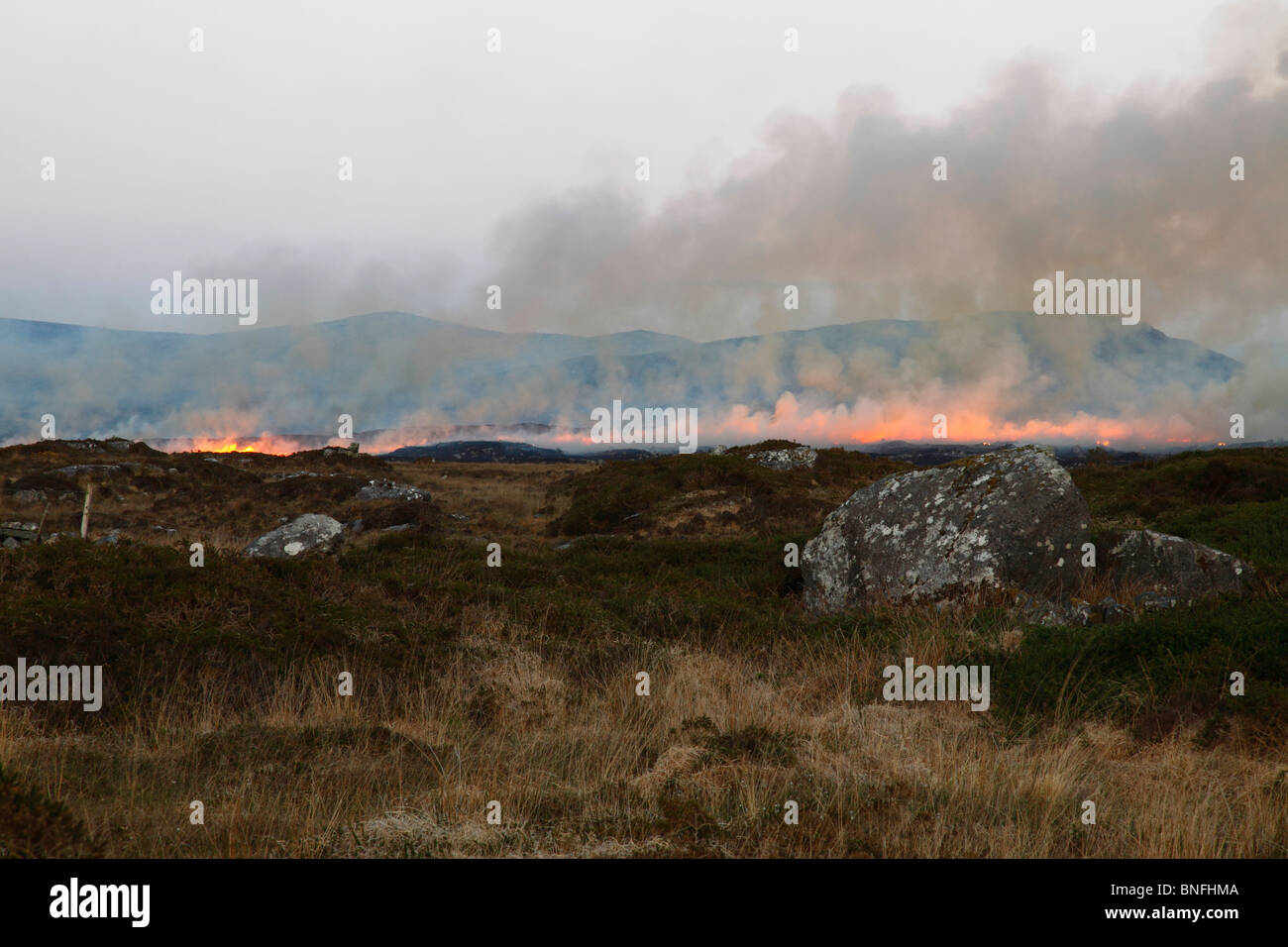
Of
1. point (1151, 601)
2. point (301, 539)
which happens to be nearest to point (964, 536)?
point (1151, 601)

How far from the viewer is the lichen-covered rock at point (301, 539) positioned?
16.5 meters

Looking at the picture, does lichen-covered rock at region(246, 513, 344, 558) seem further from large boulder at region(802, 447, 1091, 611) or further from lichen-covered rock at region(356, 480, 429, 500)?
lichen-covered rock at region(356, 480, 429, 500)

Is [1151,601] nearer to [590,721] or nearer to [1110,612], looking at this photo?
[1110,612]

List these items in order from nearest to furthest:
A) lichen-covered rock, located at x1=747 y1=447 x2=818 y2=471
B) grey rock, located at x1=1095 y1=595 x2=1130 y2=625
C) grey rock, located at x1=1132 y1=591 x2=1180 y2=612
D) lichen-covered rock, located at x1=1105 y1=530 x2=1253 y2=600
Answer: grey rock, located at x1=1095 y1=595 x2=1130 y2=625
grey rock, located at x1=1132 y1=591 x2=1180 y2=612
lichen-covered rock, located at x1=1105 y1=530 x2=1253 y2=600
lichen-covered rock, located at x1=747 y1=447 x2=818 y2=471

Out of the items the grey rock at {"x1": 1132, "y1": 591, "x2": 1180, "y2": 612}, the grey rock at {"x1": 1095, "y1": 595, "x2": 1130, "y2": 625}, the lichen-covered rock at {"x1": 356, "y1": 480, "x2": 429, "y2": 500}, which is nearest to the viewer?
the grey rock at {"x1": 1095, "y1": 595, "x2": 1130, "y2": 625}

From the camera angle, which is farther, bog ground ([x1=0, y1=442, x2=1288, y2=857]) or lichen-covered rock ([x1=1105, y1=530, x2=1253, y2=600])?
lichen-covered rock ([x1=1105, y1=530, x2=1253, y2=600])

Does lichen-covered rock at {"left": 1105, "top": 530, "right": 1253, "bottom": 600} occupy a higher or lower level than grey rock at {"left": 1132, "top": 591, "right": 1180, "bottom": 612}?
higher

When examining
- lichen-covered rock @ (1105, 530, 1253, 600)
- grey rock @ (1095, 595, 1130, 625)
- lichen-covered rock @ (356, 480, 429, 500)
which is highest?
lichen-covered rock @ (356, 480, 429, 500)

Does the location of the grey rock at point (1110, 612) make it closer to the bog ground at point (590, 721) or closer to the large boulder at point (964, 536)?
the large boulder at point (964, 536)

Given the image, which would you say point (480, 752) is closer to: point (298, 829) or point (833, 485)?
point (298, 829)

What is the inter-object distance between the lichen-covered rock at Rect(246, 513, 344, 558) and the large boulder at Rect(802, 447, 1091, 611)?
10560 millimetres

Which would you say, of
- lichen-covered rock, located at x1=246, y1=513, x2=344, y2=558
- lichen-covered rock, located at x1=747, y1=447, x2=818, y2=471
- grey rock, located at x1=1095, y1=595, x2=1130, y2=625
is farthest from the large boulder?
lichen-covered rock, located at x1=747, y1=447, x2=818, y2=471

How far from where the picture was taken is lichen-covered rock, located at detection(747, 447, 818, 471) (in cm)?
3666
